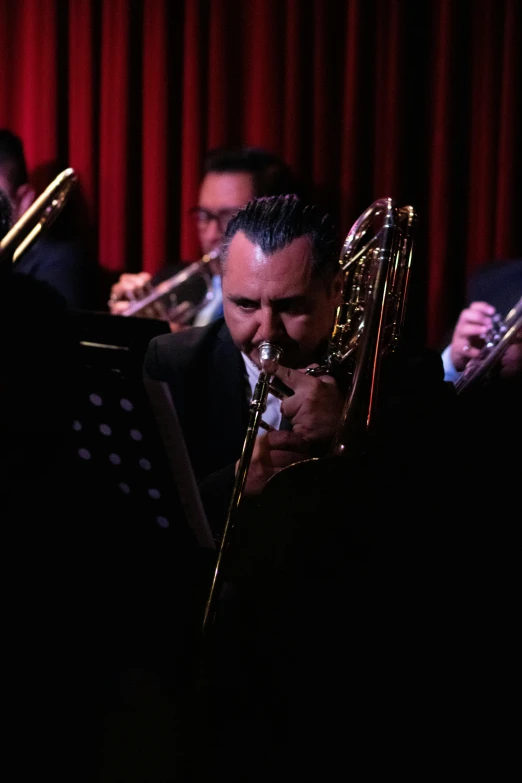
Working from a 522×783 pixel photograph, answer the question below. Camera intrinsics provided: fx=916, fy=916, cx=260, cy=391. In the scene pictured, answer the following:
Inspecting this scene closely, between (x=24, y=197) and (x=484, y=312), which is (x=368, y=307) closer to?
(x=484, y=312)

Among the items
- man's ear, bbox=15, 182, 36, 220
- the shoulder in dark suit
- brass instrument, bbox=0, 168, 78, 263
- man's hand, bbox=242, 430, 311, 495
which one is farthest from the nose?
man's ear, bbox=15, 182, 36, 220

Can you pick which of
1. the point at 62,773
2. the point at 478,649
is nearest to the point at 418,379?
the point at 478,649

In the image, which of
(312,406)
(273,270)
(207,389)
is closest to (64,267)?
(207,389)

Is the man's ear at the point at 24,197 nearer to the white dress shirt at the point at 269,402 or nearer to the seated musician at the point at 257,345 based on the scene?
the seated musician at the point at 257,345

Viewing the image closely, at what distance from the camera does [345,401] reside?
5.94 ft

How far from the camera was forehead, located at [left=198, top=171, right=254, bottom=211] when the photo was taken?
11.0ft

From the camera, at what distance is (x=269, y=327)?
2.04 m

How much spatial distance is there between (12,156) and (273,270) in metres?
2.02

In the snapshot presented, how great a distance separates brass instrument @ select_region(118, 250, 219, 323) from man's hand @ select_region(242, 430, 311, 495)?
190cm

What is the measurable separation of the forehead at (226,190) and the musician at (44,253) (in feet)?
1.90

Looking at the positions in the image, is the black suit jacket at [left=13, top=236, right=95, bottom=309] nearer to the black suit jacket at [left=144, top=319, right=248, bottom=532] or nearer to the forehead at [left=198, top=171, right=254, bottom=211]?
the forehead at [left=198, top=171, right=254, bottom=211]

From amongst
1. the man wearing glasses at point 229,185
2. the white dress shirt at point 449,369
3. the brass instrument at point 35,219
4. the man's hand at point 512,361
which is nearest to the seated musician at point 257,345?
the brass instrument at point 35,219

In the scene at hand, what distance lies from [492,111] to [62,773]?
8.86 ft

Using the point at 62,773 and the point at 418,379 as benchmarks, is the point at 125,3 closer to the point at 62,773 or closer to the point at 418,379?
the point at 418,379
